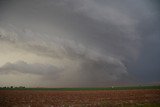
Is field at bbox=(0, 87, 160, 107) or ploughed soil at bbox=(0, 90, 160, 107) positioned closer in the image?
field at bbox=(0, 87, 160, 107)

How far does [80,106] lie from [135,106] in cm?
656

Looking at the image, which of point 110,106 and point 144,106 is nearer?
point 144,106

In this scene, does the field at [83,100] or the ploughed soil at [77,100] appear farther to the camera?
the ploughed soil at [77,100]

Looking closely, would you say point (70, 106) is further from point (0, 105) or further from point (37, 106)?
point (0, 105)

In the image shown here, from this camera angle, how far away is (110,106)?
2447 centimetres

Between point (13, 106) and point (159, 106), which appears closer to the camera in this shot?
point (159, 106)

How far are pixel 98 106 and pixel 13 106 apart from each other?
409 inches

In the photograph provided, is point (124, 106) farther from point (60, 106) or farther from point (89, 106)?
point (60, 106)

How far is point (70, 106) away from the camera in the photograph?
24828 mm

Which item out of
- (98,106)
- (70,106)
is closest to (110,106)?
(98,106)

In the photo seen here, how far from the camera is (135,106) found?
76.5ft

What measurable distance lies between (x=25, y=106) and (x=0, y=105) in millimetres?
3427

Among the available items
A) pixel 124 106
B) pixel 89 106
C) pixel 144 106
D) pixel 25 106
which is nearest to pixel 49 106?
pixel 25 106

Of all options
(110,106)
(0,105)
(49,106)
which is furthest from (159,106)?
(0,105)
